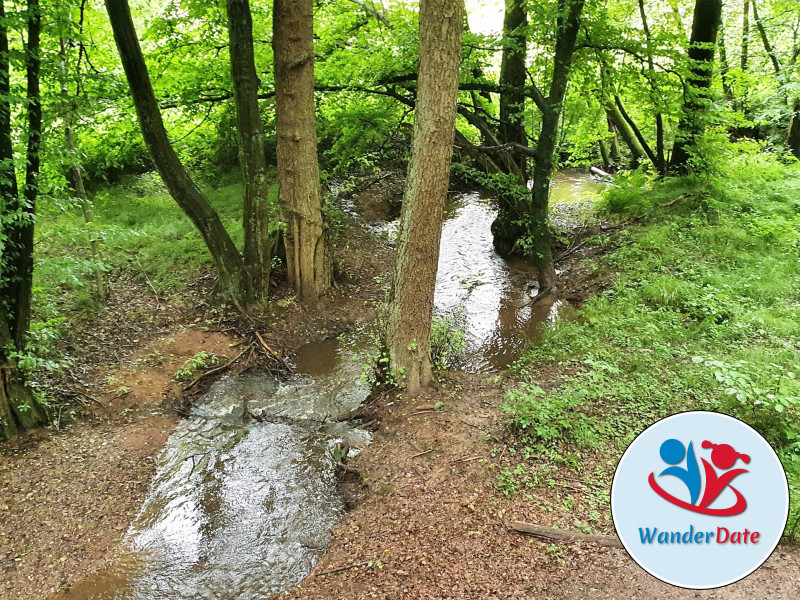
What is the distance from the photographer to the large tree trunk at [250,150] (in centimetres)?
720

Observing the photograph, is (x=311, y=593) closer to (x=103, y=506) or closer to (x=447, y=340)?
(x=103, y=506)

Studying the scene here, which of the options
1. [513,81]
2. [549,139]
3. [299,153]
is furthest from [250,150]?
[513,81]

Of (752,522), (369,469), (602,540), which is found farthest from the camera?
(369,469)

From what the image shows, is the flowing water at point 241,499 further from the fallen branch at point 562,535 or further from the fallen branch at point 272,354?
the fallen branch at point 562,535

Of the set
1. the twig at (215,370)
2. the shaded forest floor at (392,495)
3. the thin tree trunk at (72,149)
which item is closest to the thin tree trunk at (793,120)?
the shaded forest floor at (392,495)

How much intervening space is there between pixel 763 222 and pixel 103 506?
35.7ft

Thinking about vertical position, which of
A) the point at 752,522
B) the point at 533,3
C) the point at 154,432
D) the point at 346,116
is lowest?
the point at 154,432

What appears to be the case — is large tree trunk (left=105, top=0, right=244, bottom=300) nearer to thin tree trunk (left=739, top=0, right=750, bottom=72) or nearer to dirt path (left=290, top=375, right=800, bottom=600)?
dirt path (left=290, top=375, right=800, bottom=600)

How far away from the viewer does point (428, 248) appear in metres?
5.40

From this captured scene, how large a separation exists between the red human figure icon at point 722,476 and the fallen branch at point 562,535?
1079mm

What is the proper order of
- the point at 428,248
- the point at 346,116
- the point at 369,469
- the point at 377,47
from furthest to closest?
the point at 346,116 < the point at 377,47 < the point at 428,248 < the point at 369,469

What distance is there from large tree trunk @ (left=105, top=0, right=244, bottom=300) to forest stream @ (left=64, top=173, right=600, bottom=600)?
78.1 inches

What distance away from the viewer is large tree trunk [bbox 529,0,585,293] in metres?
7.47

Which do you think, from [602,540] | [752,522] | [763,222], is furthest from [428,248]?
[763,222]
